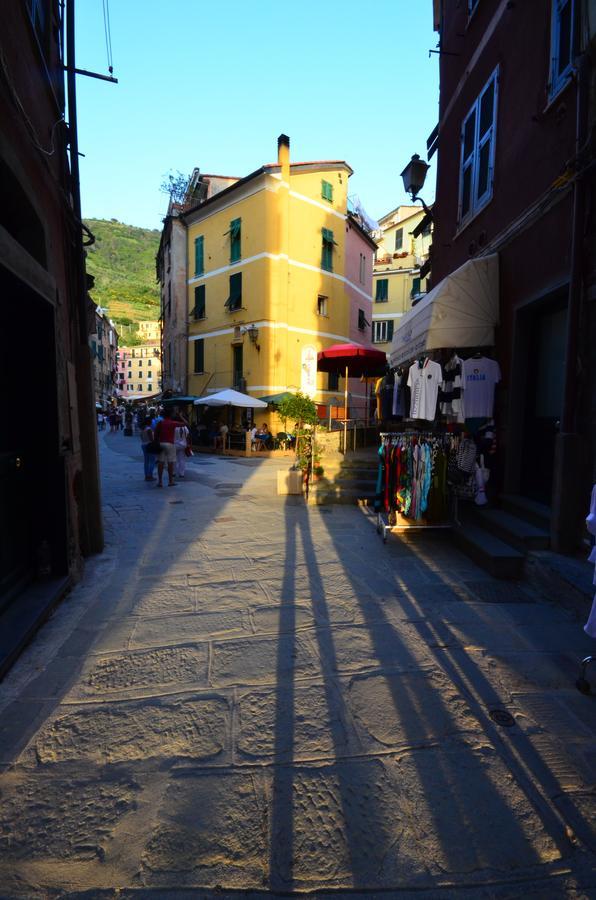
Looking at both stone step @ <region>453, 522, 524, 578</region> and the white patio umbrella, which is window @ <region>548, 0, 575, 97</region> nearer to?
stone step @ <region>453, 522, 524, 578</region>

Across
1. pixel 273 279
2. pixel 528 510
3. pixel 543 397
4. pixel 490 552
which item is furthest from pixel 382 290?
pixel 490 552

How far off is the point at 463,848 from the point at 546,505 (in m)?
4.49

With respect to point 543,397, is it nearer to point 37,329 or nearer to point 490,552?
point 490,552

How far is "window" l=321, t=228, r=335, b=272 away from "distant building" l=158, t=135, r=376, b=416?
62mm

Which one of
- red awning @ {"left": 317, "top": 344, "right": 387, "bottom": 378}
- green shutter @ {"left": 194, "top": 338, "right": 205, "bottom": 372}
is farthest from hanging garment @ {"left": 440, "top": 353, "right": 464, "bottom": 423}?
green shutter @ {"left": 194, "top": 338, "right": 205, "bottom": 372}

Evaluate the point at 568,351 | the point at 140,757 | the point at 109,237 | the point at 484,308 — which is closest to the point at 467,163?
the point at 484,308

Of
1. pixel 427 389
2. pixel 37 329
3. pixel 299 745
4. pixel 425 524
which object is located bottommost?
pixel 299 745

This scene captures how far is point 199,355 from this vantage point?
25.3 m

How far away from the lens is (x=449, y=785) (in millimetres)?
2146

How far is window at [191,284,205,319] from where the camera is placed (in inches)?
990

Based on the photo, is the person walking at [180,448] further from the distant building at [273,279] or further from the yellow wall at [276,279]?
the yellow wall at [276,279]

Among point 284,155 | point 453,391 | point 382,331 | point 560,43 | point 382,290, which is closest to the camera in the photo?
point 560,43

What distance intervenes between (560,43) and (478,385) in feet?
12.8

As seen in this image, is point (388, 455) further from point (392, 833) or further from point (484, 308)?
point (392, 833)
